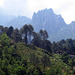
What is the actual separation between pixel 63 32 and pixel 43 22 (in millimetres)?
37888

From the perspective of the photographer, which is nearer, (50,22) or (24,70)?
(24,70)

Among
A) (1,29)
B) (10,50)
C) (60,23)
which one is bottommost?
(10,50)

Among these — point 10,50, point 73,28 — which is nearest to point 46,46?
point 10,50

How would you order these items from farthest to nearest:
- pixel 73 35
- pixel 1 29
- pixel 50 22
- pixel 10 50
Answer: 1. pixel 50 22
2. pixel 73 35
3. pixel 1 29
4. pixel 10 50

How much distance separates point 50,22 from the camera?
180 m

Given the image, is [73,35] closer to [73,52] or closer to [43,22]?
[43,22]

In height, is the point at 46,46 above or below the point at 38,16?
below

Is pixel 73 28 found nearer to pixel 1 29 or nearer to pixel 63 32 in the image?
pixel 63 32

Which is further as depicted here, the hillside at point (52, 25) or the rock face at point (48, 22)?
the rock face at point (48, 22)

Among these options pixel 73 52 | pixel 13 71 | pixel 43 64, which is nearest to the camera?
pixel 13 71

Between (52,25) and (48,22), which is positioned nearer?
(52,25)

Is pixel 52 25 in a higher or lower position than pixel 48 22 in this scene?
lower

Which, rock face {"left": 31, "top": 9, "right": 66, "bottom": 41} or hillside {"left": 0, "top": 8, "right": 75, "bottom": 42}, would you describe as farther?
rock face {"left": 31, "top": 9, "right": 66, "bottom": 41}

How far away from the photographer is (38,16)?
183375 mm
